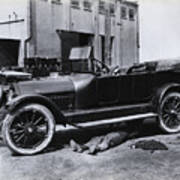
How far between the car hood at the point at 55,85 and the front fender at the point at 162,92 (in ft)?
4.32

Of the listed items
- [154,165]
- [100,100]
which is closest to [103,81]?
[100,100]

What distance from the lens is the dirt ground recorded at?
169 inches

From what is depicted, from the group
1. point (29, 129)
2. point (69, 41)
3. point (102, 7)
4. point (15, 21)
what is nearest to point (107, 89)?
point (29, 129)

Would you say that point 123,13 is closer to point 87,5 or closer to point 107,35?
point 107,35

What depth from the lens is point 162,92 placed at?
657 centimetres

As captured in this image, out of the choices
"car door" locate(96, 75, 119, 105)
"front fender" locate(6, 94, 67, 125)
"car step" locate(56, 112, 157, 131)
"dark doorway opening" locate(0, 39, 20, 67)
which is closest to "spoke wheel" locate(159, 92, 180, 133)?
"car step" locate(56, 112, 157, 131)

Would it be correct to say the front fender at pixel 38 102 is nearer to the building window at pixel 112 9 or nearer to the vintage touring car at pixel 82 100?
the vintage touring car at pixel 82 100

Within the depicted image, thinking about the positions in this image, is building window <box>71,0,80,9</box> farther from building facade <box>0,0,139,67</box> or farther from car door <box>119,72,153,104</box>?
car door <box>119,72,153,104</box>

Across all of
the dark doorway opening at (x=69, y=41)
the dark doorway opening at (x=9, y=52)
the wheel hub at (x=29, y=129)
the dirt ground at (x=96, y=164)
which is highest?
the dark doorway opening at (x=69, y=41)

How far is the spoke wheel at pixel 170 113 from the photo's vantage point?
6.65 meters

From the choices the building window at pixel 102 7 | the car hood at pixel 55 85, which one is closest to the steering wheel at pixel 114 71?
the car hood at pixel 55 85

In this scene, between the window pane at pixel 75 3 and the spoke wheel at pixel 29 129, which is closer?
the spoke wheel at pixel 29 129

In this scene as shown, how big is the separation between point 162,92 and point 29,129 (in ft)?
8.37

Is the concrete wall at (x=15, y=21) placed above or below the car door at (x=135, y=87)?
above
